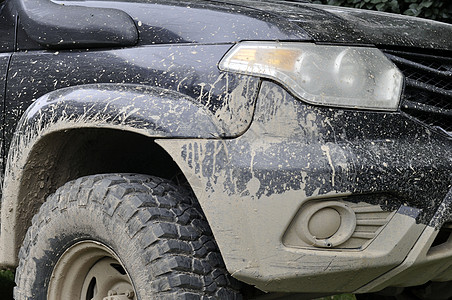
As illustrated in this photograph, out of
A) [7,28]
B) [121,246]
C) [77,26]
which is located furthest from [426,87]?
[7,28]

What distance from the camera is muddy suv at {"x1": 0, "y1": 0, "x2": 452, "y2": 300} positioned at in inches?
86.4

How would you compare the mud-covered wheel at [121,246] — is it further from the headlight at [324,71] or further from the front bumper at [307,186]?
the headlight at [324,71]

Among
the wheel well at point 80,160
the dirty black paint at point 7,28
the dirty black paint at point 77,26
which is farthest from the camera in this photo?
the dirty black paint at point 7,28

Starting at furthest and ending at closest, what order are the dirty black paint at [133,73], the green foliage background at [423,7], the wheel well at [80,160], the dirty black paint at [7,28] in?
the green foliage background at [423,7]
the dirty black paint at [7,28]
the wheel well at [80,160]
the dirty black paint at [133,73]

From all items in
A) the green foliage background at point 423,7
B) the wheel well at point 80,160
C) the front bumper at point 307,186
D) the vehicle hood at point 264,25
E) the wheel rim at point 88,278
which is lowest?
the wheel rim at point 88,278

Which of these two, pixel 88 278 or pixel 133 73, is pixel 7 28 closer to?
pixel 133 73

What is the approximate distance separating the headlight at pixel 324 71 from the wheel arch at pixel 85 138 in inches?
8.8

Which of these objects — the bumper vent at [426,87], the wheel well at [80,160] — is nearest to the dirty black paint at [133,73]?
the wheel well at [80,160]

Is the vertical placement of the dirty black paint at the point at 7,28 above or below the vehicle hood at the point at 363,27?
below

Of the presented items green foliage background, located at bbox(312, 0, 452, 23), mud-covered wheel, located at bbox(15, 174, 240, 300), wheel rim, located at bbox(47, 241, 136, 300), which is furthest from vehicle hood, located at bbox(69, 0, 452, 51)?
green foliage background, located at bbox(312, 0, 452, 23)

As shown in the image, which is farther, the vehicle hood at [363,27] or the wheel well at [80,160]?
the wheel well at [80,160]

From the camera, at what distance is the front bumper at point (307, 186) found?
2.17 metres

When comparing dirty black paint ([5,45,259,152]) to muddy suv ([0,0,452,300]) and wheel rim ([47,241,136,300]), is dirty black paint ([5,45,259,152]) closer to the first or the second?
muddy suv ([0,0,452,300])

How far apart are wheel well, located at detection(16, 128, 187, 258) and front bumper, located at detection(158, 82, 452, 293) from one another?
611 mm
